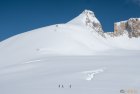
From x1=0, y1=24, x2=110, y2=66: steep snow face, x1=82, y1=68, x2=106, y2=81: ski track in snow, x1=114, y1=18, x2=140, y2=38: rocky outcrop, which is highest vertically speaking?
x1=114, y1=18, x2=140, y2=38: rocky outcrop

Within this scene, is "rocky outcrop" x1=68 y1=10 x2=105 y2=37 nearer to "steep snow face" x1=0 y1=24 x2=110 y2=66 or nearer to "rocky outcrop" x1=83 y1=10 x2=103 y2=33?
"rocky outcrop" x1=83 y1=10 x2=103 y2=33

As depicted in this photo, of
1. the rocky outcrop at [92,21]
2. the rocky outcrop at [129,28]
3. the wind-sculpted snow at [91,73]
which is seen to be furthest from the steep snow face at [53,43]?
the wind-sculpted snow at [91,73]

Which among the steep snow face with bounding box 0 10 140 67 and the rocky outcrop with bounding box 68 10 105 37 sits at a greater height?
the rocky outcrop with bounding box 68 10 105 37

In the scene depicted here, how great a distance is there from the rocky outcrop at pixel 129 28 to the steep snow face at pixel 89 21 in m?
20.1

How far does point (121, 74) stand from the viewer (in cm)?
4488

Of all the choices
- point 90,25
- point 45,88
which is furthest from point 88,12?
point 45,88

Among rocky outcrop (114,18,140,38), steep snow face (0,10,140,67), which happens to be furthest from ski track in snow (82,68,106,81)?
rocky outcrop (114,18,140,38)

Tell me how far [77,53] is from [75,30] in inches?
1092

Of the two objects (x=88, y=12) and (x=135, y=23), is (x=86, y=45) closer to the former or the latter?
(x=88, y=12)

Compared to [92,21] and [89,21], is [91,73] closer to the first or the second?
[89,21]

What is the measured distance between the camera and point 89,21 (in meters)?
135

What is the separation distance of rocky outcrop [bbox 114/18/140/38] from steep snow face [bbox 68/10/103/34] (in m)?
20.1

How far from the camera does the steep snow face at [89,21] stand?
132 metres

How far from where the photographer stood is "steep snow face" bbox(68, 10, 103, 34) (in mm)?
131750
